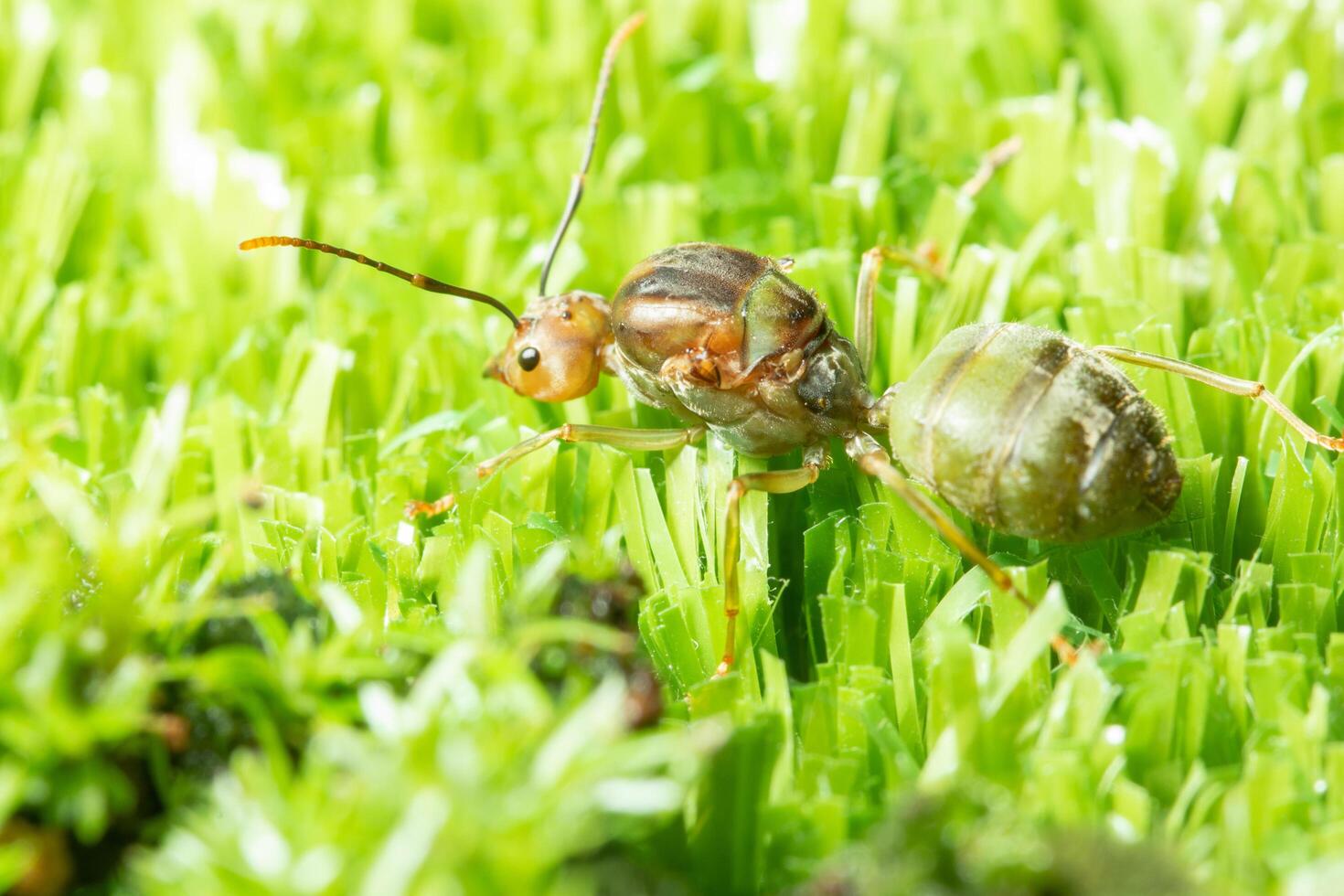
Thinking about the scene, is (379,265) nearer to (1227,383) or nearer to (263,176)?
(263,176)

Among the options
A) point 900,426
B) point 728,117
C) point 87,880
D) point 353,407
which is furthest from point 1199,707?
point 728,117

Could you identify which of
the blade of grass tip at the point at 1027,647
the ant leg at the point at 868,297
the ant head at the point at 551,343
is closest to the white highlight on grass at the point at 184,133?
the ant head at the point at 551,343

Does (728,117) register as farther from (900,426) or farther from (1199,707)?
(1199,707)

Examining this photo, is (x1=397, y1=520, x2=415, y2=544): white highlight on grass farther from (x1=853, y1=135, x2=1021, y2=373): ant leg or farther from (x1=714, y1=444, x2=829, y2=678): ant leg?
(x1=853, y1=135, x2=1021, y2=373): ant leg

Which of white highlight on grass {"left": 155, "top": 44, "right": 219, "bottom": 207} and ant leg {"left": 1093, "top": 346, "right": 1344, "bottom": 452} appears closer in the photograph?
ant leg {"left": 1093, "top": 346, "right": 1344, "bottom": 452}

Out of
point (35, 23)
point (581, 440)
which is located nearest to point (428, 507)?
point (581, 440)

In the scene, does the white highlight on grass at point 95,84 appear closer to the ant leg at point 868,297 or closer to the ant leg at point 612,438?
the ant leg at point 612,438

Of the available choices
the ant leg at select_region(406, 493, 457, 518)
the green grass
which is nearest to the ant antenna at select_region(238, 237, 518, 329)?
the green grass
